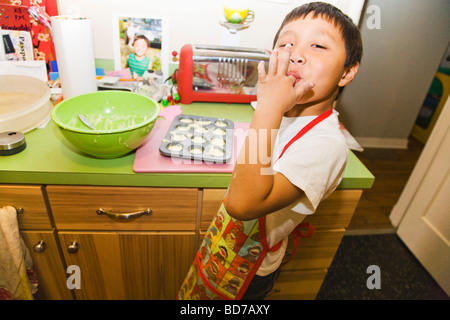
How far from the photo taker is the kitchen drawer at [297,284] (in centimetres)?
113

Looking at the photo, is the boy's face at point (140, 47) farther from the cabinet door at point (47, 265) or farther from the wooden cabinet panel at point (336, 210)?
the wooden cabinet panel at point (336, 210)

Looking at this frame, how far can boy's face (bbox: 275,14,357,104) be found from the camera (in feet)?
1.96

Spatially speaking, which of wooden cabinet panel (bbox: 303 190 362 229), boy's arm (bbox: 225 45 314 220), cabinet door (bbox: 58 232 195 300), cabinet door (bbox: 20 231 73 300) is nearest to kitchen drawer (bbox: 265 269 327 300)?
wooden cabinet panel (bbox: 303 190 362 229)

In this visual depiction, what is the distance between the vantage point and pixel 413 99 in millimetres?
2564

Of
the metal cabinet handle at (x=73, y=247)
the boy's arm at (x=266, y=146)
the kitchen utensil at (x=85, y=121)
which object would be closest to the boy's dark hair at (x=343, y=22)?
the boy's arm at (x=266, y=146)

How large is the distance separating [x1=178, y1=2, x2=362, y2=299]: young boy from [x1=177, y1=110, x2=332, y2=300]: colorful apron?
0.03 meters

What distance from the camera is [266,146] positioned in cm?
57

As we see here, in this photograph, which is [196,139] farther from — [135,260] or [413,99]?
[413,99]

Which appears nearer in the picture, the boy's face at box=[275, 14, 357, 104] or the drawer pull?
the boy's face at box=[275, 14, 357, 104]

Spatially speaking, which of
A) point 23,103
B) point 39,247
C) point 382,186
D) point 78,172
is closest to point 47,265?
point 39,247

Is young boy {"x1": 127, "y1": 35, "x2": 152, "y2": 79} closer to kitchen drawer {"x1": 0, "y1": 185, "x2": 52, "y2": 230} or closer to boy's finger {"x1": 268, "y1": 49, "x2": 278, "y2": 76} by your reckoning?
kitchen drawer {"x1": 0, "y1": 185, "x2": 52, "y2": 230}

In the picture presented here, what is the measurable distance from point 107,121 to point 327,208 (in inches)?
29.9

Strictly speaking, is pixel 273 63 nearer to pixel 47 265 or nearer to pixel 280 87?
pixel 280 87
